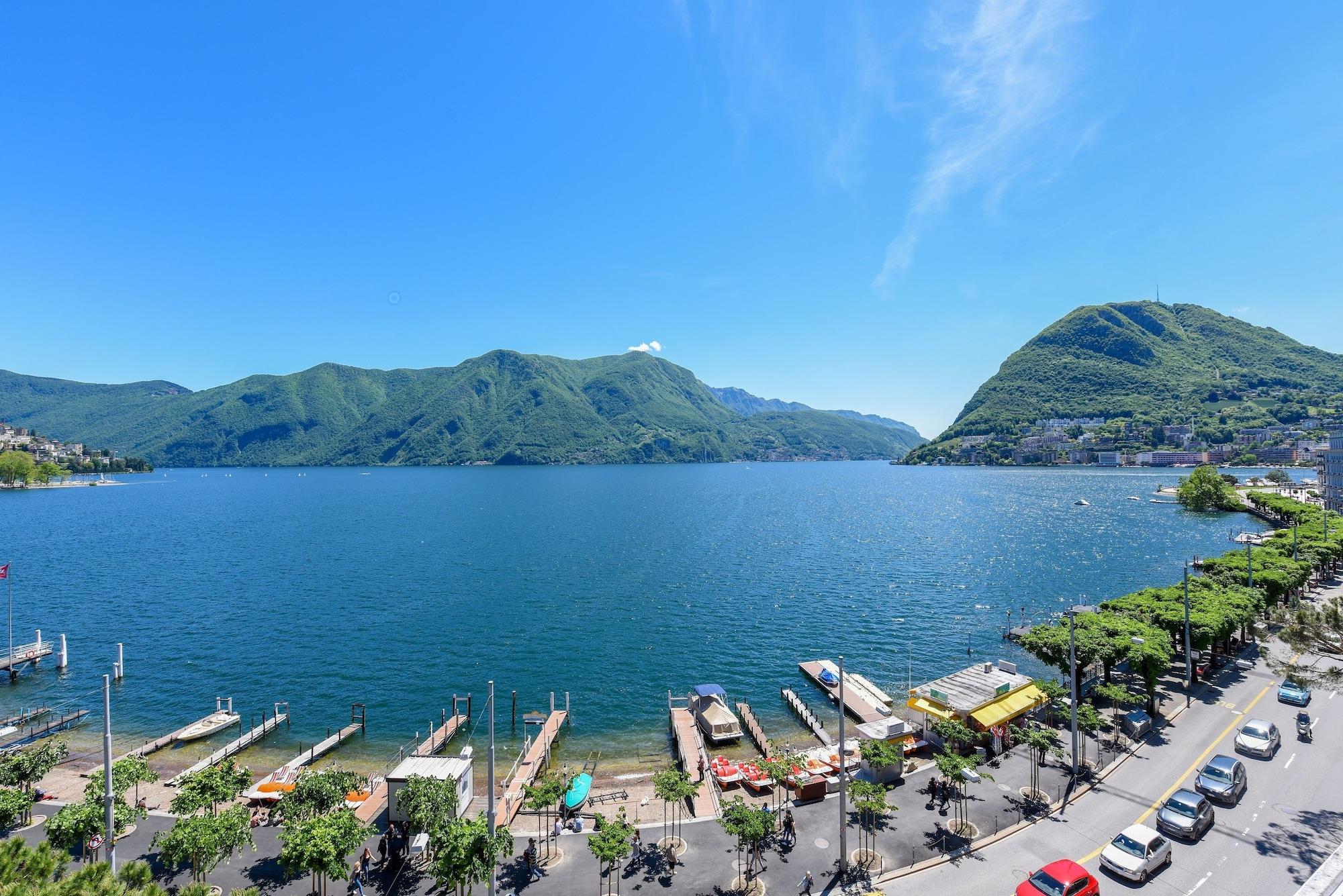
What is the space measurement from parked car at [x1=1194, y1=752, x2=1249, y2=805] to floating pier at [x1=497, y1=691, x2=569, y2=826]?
107ft

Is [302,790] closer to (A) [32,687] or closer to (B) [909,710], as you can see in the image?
(B) [909,710]

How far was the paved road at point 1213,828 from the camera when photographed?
2098 centimetres

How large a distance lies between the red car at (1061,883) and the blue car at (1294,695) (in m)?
27.4

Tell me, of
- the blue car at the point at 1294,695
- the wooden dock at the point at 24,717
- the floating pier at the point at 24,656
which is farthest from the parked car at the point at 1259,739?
the floating pier at the point at 24,656

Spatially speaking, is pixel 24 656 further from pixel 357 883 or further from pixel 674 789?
pixel 674 789

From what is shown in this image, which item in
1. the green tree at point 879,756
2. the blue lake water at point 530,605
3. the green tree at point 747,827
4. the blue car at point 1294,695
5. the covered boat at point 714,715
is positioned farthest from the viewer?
the blue lake water at point 530,605

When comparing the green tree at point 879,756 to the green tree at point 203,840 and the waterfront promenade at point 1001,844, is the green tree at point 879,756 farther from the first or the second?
the green tree at point 203,840

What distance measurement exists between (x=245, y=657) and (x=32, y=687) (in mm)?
15476

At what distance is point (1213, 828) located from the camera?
23781 millimetres

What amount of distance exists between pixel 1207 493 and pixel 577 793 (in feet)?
594

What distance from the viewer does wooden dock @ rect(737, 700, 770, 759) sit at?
3812cm

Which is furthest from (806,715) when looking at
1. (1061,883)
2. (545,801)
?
(1061,883)

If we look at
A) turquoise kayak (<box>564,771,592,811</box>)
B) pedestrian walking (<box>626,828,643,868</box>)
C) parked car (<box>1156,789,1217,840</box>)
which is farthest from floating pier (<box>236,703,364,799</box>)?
parked car (<box>1156,789,1217,840</box>)

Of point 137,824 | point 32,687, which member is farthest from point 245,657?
point 137,824
